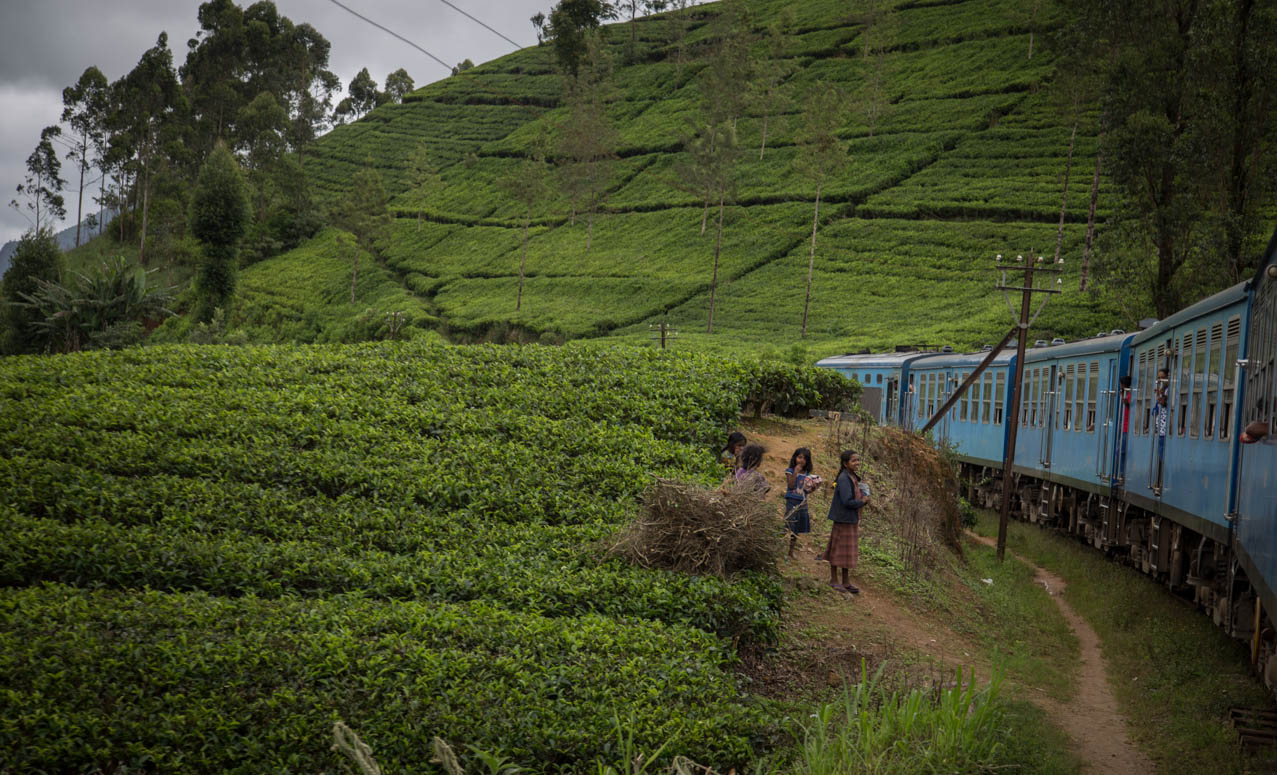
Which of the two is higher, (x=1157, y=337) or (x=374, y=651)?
(x=1157, y=337)

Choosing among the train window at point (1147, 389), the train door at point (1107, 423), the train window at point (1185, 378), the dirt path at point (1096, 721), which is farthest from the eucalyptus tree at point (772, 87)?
the dirt path at point (1096, 721)

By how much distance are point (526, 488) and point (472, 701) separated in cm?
403

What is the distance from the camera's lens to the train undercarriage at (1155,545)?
344 inches

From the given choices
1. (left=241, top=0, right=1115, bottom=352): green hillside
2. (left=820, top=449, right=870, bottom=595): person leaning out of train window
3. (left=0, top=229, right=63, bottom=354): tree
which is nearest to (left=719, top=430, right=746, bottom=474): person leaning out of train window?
(left=820, top=449, right=870, bottom=595): person leaning out of train window

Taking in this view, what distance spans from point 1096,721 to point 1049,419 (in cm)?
1117

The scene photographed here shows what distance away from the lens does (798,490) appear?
1050cm

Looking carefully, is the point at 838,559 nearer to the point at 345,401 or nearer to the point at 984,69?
the point at 345,401

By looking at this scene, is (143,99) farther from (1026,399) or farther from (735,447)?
(735,447)

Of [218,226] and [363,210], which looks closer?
[218,226]

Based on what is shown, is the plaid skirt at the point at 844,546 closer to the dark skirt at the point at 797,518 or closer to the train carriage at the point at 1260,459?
the dark skirt at the point at 797,518

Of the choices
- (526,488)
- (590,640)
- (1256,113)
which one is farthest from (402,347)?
(1256,113)

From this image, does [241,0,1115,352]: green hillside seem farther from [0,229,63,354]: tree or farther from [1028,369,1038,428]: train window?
[1028,369,1038,428]: train window

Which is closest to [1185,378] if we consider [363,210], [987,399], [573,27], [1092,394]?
[1092,394]

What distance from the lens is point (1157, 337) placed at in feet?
42.8
